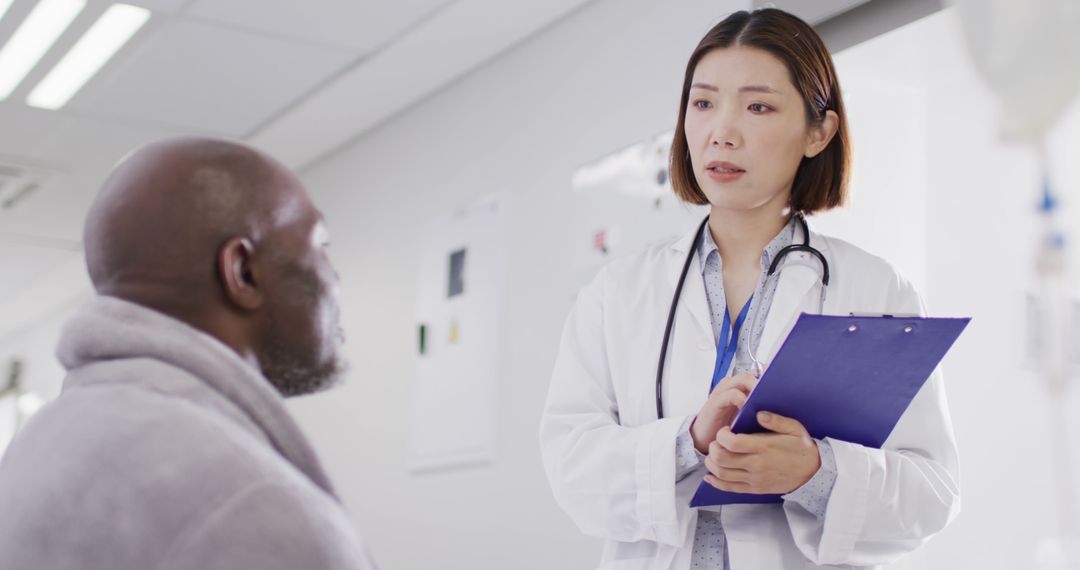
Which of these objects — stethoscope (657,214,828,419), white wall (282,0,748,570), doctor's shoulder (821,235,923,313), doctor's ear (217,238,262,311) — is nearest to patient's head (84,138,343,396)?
doctor's ear (217,238,262,311)

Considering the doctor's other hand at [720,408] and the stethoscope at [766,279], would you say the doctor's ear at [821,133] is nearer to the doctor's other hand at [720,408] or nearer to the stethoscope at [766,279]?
the stethoscope at [766,279]

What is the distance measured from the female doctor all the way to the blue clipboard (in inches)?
1.2

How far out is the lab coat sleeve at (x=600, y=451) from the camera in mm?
1564

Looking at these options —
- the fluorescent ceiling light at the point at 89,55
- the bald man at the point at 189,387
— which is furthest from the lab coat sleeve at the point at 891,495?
the fluorescent ceiling light at the point at 89,55

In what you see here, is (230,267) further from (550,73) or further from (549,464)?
(550,73)

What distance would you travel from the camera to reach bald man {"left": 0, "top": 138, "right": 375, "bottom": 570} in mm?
834

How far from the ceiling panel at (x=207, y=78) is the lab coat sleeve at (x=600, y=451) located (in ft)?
7.33

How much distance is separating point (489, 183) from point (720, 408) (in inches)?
89.5

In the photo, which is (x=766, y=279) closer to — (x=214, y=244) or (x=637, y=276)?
(x=637, y=276)

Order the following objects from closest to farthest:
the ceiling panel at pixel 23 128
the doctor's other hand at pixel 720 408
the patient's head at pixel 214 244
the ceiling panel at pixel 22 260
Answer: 1. the patient's head at pixel 214 244
2. the doctor's other hand at pixel 720 408
3. the ceiling panel at pixel 23 128
4. the ceiling panel at pixel 22 260

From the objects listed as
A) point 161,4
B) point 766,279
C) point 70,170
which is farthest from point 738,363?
point 70,170

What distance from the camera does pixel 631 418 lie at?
1712 mm

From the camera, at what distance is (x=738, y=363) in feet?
5.44

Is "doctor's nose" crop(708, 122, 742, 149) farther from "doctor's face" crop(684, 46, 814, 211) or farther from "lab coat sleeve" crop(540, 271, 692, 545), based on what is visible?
"lab coat sleeve" crop(540, 271, 692, 545)
